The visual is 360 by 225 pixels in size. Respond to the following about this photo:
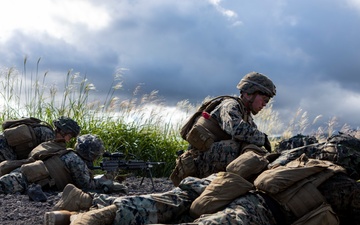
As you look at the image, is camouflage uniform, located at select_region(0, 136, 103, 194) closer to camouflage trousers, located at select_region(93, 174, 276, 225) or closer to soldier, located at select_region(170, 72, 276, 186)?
soldier, located at select_region(170, 72, 276, 186)

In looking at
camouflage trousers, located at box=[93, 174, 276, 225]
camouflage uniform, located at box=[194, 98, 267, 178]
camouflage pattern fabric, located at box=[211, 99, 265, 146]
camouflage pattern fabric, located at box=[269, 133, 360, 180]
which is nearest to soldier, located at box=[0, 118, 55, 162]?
camouflage uniform, located at box=[194, 98, 267, 178]

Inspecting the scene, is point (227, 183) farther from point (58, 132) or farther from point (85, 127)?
point (85, 127)

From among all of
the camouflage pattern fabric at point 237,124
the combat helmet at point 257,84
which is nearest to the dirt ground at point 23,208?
the camouflage pattern fabric at point 237,124

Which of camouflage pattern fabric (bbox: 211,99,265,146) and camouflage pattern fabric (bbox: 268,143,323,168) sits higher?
camouflage pattern fabric (bbox: 211,99,265,146)

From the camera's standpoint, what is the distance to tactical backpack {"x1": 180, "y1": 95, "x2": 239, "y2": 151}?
7.06 m

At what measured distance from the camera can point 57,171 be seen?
805 centimetres

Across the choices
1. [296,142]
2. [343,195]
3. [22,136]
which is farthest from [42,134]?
[343,195]

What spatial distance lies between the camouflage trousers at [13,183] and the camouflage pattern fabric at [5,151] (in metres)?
1.06

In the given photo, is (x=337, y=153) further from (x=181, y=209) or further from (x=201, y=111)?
(x=201, y=111)

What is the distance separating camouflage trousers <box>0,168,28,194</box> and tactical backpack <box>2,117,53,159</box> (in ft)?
3.10

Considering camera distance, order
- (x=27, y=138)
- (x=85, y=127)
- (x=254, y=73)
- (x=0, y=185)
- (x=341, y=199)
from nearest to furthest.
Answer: (x=341, y=199)
(x=254, y=73)
(x=0, y=185)
(x=27, y=138)
(x=85, y=127)

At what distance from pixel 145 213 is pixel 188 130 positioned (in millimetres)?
2776

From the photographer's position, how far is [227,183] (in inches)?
182

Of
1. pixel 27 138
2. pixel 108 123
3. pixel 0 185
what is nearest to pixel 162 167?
pixel 108 123
